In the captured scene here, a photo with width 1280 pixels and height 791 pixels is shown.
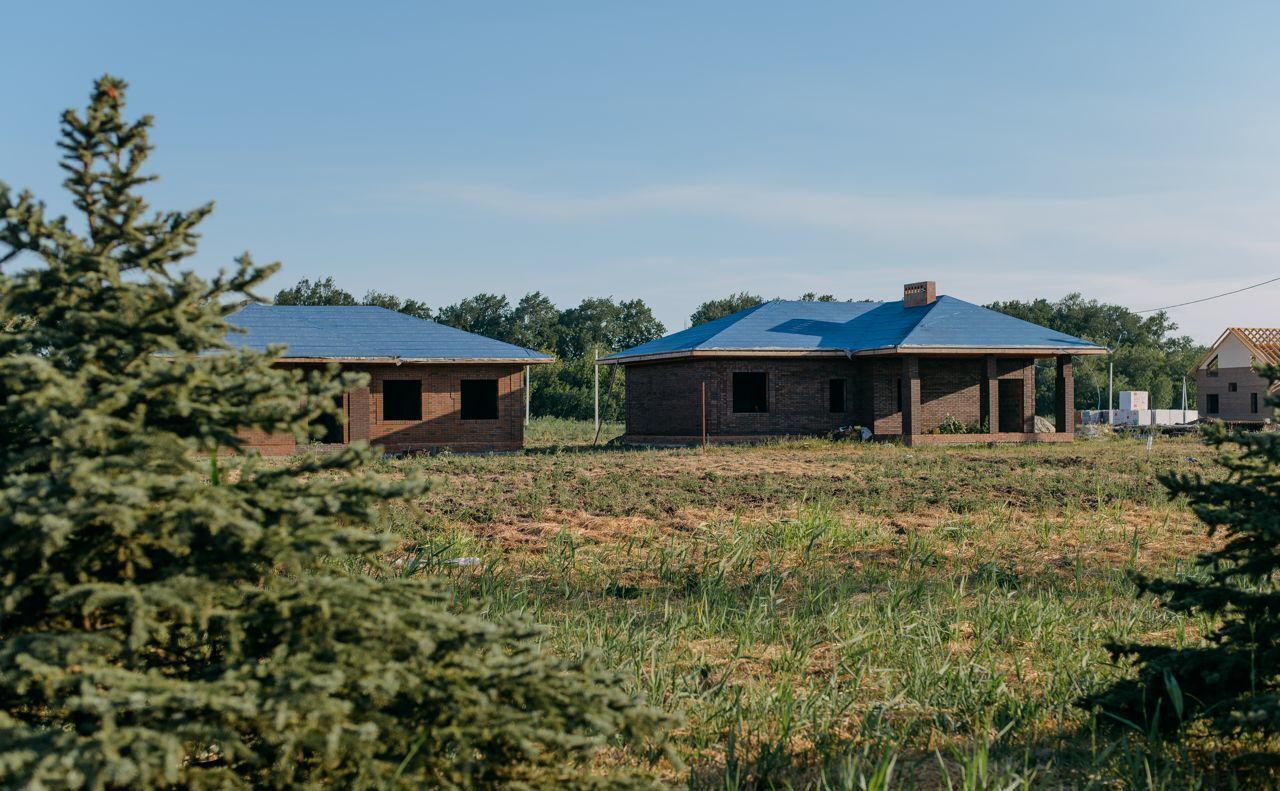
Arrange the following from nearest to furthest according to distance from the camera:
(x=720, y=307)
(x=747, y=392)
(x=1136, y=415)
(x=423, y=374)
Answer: (x=423, y=374)
(x=747, y=392)
(x=1136, y=415)
(x=720, y=307)

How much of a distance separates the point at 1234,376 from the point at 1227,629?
4962 centimetres

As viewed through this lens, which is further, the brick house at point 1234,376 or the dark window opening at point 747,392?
the brick house at point 1234,376

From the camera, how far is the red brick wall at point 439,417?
93.5 ft

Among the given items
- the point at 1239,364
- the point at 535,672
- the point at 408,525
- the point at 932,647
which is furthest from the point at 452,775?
the point at 1239,364

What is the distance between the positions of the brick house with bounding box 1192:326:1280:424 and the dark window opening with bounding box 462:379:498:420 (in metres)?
32.1

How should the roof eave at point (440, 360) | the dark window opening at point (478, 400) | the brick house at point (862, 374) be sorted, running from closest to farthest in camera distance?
the roof eave at point (440, 360)
the brick house at point (862, 374)
the dark window opening at point (478, 400)

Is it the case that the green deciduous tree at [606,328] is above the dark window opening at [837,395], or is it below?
above

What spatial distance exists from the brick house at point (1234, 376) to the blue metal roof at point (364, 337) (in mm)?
33121

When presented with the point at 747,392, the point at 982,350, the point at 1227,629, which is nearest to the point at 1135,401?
the point at 747,392

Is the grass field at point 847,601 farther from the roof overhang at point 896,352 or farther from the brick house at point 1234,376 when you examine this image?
the brick house at point 1234,376

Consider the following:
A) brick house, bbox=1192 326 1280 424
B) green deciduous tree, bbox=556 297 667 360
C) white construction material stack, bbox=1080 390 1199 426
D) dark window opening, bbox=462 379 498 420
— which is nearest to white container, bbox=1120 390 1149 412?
white construction material stack, bbox=1080 390 1199 426

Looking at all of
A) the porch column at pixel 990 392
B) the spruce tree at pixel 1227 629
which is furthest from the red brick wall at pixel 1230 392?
the spruce tree at pixel 1227 629

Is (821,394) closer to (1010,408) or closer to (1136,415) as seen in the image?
(1010,408)

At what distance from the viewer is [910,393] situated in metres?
29.2
